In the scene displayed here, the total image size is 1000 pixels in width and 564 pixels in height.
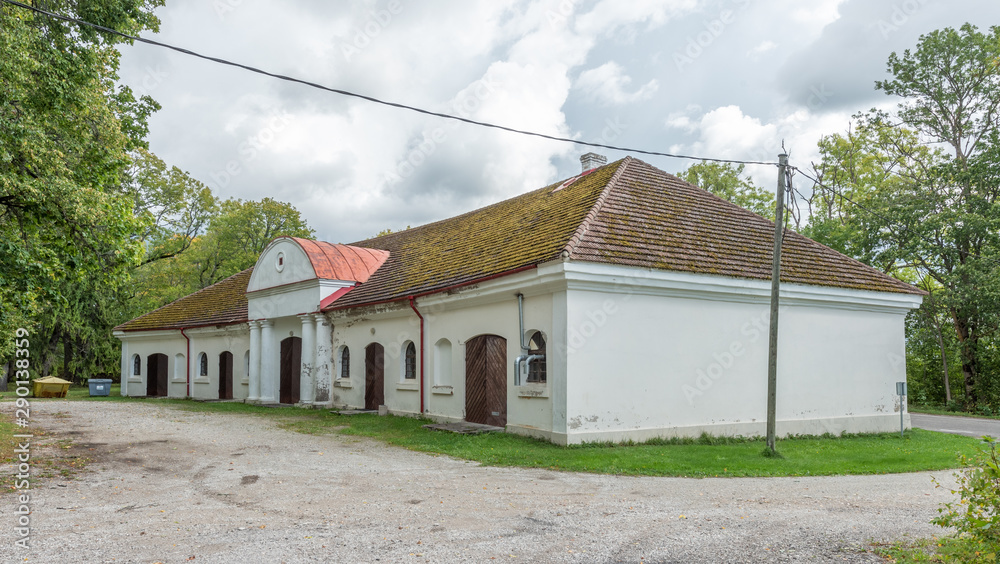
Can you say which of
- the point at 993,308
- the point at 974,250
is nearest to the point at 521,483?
the point at 993,308

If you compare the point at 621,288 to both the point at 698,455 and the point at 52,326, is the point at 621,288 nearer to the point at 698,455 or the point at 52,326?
the point at 698,455

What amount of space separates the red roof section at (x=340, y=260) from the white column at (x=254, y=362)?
3.85 m

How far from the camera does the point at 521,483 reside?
8.70m

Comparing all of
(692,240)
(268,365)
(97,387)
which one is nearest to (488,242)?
(692,240)

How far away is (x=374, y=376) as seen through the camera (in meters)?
18.1

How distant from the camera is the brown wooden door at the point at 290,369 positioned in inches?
851

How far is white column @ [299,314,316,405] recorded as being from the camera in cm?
2005

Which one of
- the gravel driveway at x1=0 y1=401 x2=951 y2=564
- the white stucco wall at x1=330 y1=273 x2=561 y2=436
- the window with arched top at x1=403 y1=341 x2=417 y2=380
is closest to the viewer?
the gravel driveway at x1=0 y1=401 x2=951 y2=564

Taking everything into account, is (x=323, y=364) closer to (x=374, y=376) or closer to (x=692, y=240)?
(x=374, y=376)

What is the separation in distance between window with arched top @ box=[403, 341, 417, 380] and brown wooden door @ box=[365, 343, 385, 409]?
0.95 metres

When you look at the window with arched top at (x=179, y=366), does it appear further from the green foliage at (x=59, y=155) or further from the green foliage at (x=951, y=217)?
the green foliage at (x=951, y=217)

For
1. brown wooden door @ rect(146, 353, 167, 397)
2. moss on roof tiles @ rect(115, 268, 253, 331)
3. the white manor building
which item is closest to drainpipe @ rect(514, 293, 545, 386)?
the white manor building

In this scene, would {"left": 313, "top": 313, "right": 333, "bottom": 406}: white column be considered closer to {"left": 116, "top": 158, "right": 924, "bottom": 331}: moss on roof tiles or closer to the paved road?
{"left": 116, "top": 158, "right": 924, "bottom": 331}: moss on roof tiles

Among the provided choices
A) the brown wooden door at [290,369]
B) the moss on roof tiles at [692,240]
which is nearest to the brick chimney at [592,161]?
Result: the moss on roof tiles at [692,240]
